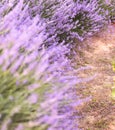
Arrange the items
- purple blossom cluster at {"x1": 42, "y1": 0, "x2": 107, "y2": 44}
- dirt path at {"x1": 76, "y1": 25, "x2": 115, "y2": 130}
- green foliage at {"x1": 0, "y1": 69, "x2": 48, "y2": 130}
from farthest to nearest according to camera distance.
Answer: purple blossom cluster at {"x1": 42, "y1": 0, "x2": 107, "y2": 44} < dirt path at {"x1": 76, "y1": 25, "x2": 115, "y2": 130} < green foliage at {"x1": 0, "y1": 69, "x2": 48, "y2": 130}

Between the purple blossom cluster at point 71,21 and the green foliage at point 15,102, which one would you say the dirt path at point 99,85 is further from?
the green foliage at point 15,102

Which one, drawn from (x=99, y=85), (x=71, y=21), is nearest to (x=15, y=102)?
(x=99, y=85)

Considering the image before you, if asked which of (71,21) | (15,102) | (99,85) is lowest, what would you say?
(99,85)

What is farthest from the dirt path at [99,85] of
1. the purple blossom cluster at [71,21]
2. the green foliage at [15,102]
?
the green foliage at [15,102]

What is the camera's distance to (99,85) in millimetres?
3680

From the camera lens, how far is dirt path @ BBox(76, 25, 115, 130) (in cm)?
305

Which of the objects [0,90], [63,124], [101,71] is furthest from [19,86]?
[101,71]

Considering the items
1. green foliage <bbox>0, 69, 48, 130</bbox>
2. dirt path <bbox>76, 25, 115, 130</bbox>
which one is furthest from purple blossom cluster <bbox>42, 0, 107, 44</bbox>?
green foliage <bbox>0, 69, 48, 130</bbox>

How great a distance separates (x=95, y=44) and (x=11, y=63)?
286 cm

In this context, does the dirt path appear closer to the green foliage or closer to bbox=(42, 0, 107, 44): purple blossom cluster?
bbox=(42, 0, 107, 44): purple blossom cluster

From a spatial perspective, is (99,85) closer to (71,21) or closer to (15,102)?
(71,21)

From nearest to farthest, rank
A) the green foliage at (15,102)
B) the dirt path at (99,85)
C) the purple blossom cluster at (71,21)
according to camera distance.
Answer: the green foliage at (15,102) < the dirt path at (99,85) < the purple blossom cluster at (71,21)

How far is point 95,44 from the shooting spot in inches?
186

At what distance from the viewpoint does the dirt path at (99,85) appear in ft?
10.0
